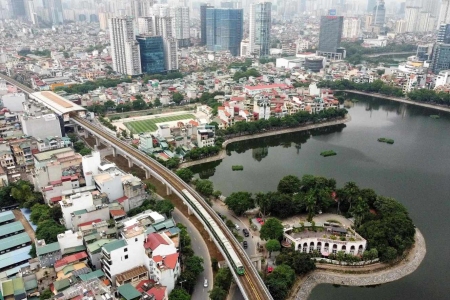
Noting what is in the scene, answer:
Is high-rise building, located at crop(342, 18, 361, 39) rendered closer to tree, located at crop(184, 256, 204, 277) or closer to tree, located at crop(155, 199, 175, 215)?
tree, located at crop(155, 199, 175, 215)

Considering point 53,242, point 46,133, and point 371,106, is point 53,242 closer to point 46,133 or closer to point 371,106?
point 46,133

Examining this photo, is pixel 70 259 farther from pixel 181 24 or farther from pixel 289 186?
pixel 181 24

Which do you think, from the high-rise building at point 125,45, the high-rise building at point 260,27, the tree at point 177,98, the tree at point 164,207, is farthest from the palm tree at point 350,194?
the high-rise building at point 260,27

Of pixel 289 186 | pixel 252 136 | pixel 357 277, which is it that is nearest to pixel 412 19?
pixel 252 136

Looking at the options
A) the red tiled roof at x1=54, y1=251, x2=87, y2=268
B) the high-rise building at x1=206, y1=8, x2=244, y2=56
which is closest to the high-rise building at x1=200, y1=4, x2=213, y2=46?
the high-rise building at x1=206, y1=8, x2=244, y2=56

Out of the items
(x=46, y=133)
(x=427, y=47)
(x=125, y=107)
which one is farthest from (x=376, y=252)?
(x=427, y=47)

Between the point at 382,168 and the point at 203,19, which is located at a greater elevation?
the point at 203,19
